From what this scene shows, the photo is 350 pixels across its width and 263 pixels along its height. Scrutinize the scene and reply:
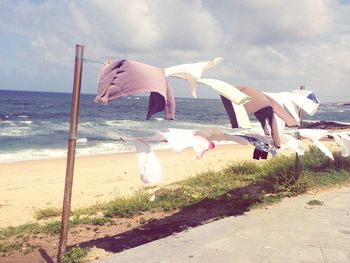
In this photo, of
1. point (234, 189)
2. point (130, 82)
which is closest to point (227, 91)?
point (130, 82)

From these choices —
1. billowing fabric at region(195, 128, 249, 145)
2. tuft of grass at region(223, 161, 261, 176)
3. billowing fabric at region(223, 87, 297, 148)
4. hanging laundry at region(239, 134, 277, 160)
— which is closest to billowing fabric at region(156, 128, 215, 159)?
billowing fabric at region(195, 128, 249, 145)

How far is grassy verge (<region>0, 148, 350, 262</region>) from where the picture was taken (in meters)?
7.21

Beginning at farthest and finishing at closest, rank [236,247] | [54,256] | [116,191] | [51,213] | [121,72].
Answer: [116,191] < [51,213] < [54,256] < [236,247] < [121,72]

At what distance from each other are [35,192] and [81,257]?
746 centimetres

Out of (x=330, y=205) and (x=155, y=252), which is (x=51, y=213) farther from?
(x=330, y=205)

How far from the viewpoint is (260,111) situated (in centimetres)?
610

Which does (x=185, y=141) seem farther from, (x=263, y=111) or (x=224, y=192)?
(x=224, y=192)

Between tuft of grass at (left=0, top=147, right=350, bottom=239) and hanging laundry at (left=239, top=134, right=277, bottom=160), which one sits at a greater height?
hanging laundry at (left=239, top=134, right=277, bottom=160)

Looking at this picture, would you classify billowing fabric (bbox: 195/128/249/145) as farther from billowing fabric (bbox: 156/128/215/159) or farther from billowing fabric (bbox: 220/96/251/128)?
billowing fabric (bbox: 220/96/251/128)

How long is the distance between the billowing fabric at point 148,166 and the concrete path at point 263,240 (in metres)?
0.89

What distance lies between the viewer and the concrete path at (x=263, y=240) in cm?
497

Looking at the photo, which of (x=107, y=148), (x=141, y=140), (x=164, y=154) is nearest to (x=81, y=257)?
(x=141, y=140)

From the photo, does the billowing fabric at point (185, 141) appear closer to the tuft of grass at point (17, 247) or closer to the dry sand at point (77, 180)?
the dry sand at point (77, 180)

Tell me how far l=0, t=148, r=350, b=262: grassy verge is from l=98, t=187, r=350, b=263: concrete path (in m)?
0.78
